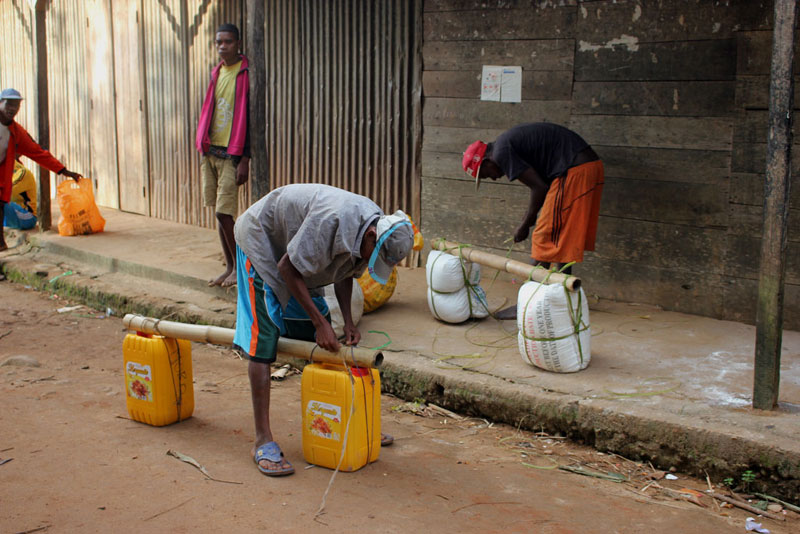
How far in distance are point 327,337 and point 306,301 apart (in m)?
0.21

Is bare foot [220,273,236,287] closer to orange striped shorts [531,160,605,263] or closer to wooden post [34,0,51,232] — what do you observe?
orange striped shorts [531,160,605,263]

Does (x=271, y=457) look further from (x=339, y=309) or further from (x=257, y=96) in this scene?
(x=257, y=96)

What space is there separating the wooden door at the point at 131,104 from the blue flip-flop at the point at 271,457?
7180 mm

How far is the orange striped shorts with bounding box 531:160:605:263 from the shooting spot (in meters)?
5.66

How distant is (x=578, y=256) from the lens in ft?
18.7

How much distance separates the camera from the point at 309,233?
140 inches

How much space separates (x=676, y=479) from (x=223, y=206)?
168 inches

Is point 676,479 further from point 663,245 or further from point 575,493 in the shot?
point 663,245

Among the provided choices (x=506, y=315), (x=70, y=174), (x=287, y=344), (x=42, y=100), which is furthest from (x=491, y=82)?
(x=42, y=100)

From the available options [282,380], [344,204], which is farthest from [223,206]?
[344,204]

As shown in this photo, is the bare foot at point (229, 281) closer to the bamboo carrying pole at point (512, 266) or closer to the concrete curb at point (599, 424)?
the concrete curb at point (599, 424)

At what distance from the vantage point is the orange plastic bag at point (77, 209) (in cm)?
902

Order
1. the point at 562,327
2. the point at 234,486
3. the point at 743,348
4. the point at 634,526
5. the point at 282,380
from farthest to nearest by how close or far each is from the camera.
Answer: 1. the point at 282,380
2. the point at 743,348
3. the point at 562,327
4. the point at 234,486
5. the point at 634,526

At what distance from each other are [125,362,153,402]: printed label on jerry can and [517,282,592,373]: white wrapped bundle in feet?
7.00
